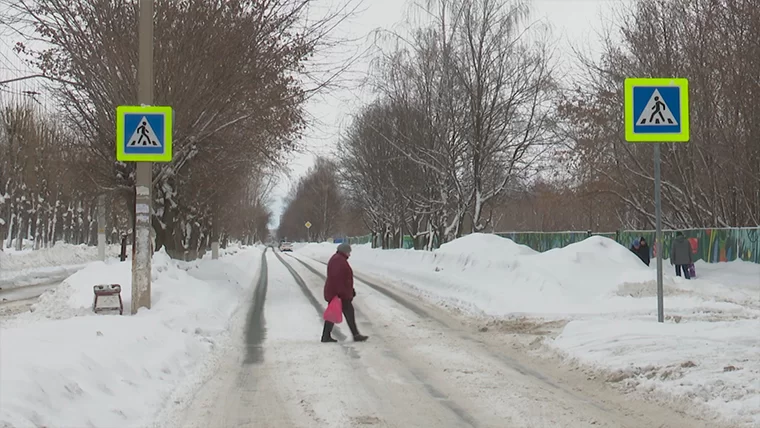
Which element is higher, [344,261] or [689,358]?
[344,261]

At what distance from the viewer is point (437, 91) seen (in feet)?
102

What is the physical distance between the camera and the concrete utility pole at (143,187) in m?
11.7

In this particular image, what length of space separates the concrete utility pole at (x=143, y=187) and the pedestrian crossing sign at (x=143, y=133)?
0.60 metres

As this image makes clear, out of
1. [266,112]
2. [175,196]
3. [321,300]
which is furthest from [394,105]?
[321,300]

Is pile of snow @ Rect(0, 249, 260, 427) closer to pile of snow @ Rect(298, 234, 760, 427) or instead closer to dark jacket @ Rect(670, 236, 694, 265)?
pile of snow @ Rect(298, 234, 760, 427)

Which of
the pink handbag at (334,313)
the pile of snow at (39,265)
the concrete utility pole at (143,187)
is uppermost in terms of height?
the concrete utility pole at (143,187)

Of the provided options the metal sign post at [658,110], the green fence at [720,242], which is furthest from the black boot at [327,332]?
the green fence at [720,242]

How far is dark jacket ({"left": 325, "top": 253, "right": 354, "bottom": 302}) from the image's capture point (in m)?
11.6

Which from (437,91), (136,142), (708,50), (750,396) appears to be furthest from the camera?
(437,91)

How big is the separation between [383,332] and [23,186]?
43288mm

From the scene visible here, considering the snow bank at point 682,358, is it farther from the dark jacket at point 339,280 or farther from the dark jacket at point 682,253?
the dark jacket at point 682,253

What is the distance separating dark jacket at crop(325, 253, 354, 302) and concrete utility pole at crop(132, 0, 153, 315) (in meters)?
3.05

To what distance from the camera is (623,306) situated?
14.9m

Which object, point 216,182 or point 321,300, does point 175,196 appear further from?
point 321,300
